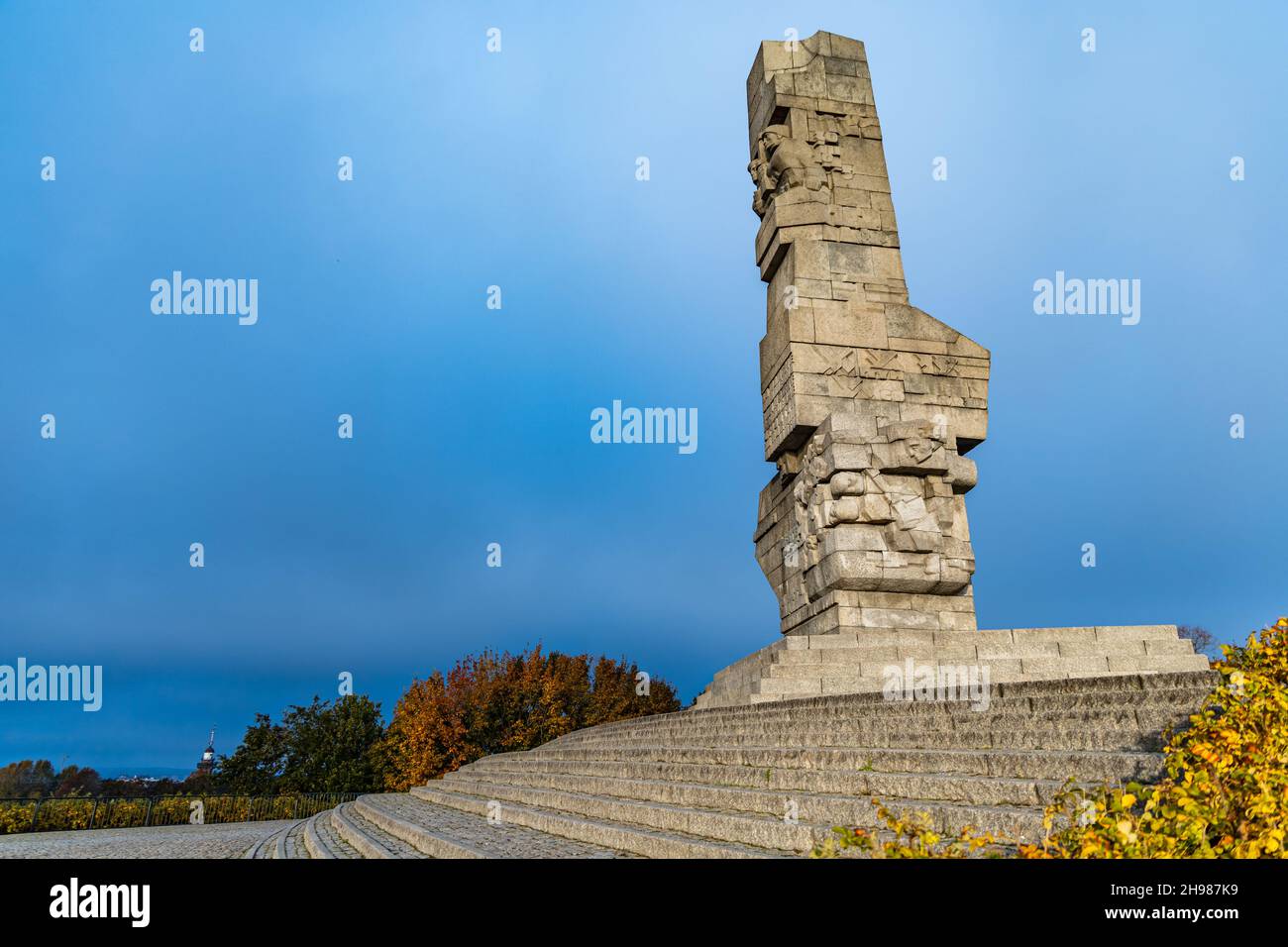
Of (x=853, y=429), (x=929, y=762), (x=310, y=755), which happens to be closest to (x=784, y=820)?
(x=929, y=762)

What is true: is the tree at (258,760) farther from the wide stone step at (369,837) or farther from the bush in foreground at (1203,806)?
the bush in foreground at (1203,806)

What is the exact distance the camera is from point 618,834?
18.2 feet

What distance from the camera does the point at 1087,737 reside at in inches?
190

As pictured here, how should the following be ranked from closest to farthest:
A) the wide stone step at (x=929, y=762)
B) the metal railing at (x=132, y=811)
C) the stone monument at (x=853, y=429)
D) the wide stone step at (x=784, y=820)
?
the wide stone step at (x=784, y=820) → the wide stone step at (x=929, y=762) → the stone monument at (x=853, y=429) → the metal railing at (x=132, y=811)

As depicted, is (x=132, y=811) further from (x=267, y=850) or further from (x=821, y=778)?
(x=821, y=778)

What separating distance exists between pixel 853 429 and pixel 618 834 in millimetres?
9019

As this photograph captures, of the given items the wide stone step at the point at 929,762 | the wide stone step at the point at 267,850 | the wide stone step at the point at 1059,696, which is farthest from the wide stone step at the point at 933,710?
the wide stone step at the point at 267,850

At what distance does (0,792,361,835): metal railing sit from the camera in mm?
18000

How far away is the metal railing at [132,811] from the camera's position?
1800 cm

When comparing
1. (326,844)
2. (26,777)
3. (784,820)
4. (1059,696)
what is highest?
(1059,696)

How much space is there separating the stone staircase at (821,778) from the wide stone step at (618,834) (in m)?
0.02
